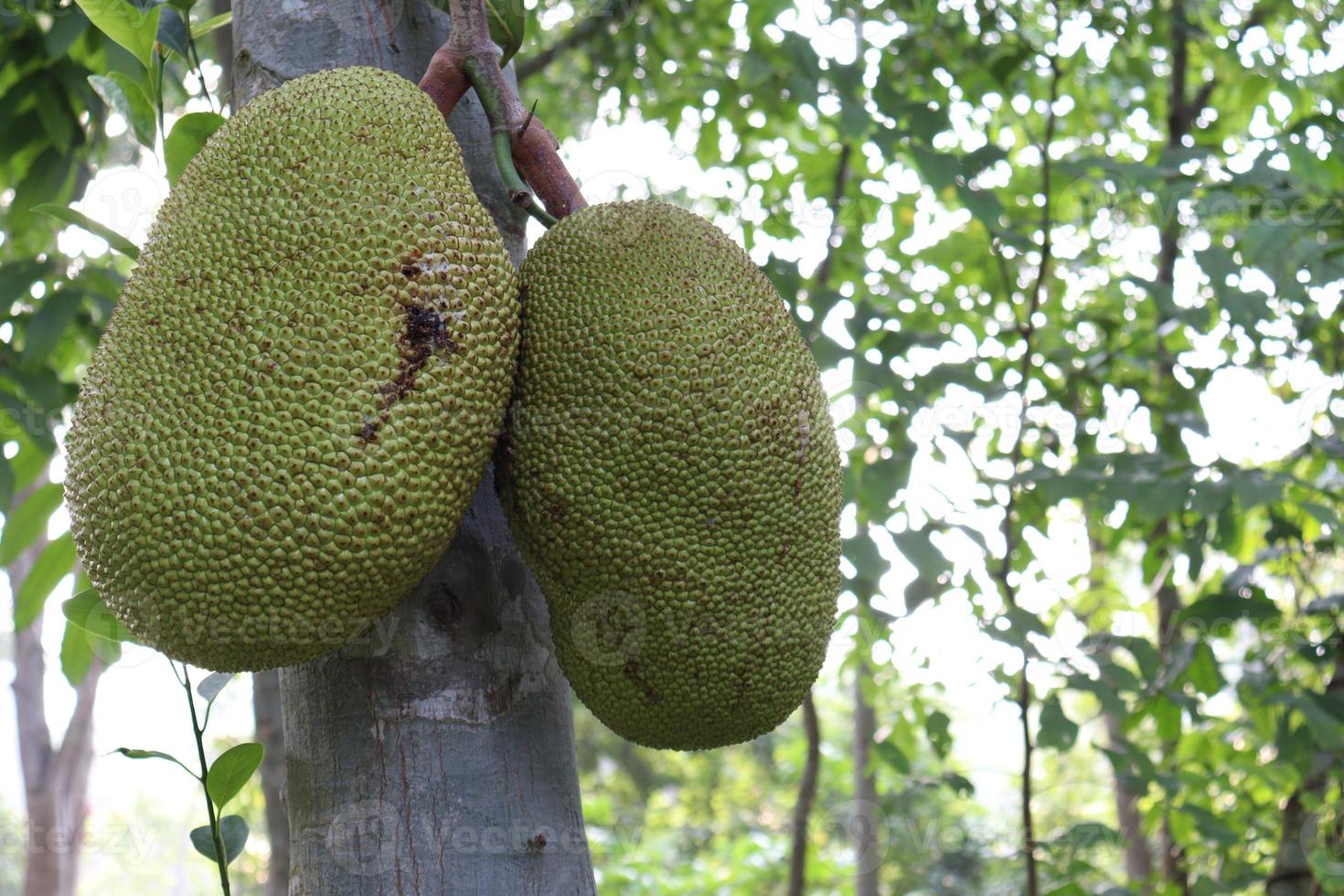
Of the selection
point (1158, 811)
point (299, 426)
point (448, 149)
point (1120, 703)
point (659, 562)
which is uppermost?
point (448, 149)

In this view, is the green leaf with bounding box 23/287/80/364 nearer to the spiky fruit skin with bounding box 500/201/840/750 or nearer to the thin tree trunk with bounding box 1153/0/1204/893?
the spiky fruit skin with bounding box 500/201/840/750

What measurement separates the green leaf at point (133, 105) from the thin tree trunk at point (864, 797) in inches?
66.1

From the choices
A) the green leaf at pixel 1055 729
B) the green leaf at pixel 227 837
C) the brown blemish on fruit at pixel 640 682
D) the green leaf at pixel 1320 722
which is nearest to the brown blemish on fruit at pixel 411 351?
the brown blemish on fruit at pixel 640 682

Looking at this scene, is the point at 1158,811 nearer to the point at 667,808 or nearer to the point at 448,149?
the point at 448,149

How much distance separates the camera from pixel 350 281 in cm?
91

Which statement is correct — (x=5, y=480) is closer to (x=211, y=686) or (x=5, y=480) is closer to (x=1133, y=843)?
(x=211, y=686)

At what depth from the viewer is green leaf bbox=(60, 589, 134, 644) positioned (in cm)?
103

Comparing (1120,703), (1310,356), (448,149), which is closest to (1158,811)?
(1120,703)

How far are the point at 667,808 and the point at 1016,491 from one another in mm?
5015

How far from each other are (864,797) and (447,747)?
7.36 feet

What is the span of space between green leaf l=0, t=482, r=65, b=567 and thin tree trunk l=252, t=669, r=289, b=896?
0.69m

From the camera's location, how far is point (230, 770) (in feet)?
3.40

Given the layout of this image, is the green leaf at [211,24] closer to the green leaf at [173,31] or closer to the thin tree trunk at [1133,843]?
the green leaf at [173,31]

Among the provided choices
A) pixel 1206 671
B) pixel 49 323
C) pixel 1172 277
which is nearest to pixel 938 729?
pixel 1206 671
